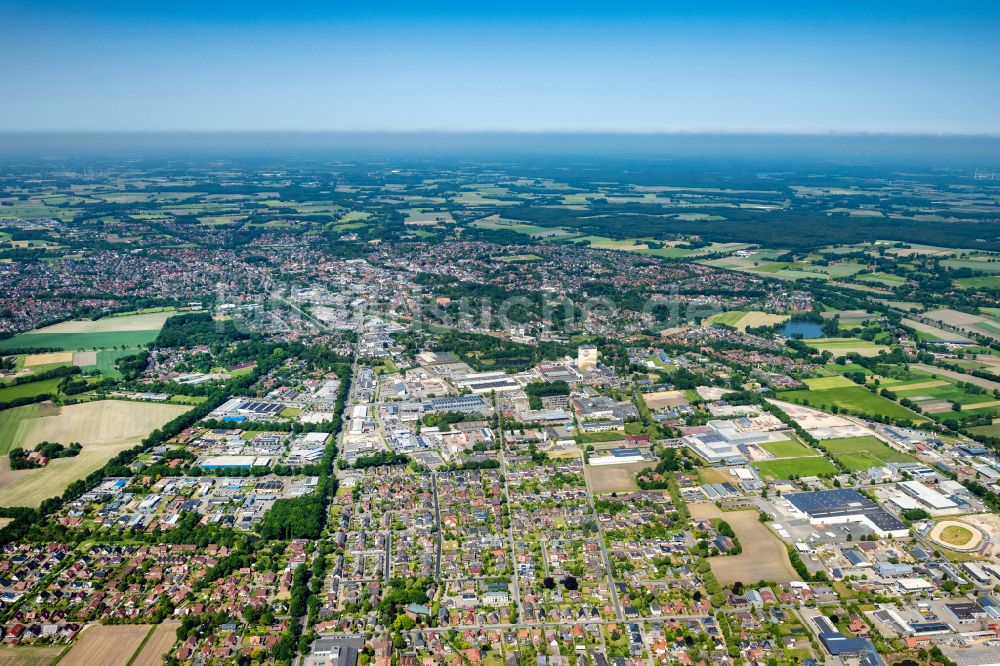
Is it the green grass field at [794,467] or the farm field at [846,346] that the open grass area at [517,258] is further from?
the green grass field at [794,467]

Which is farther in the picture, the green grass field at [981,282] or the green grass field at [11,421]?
the green grass field at [981,282]

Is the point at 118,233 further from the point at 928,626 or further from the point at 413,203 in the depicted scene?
the point at 928,626

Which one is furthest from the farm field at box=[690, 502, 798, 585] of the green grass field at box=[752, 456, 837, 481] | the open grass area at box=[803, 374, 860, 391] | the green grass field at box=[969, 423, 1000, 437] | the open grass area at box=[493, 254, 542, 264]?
the open grass area at box=[493, 254, 542, 264]

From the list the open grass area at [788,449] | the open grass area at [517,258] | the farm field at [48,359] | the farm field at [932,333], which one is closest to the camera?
the open grass area at [788,449]

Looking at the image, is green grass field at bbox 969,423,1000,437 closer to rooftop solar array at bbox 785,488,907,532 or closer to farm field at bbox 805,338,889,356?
A: rooftop solar array at bbox 785,488,907,532

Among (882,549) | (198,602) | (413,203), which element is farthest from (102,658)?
(413,203)

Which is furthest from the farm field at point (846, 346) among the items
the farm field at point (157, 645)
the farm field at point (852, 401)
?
the farm field at point (157, 645)

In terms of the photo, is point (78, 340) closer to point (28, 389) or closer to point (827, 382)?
point (28, 389)
